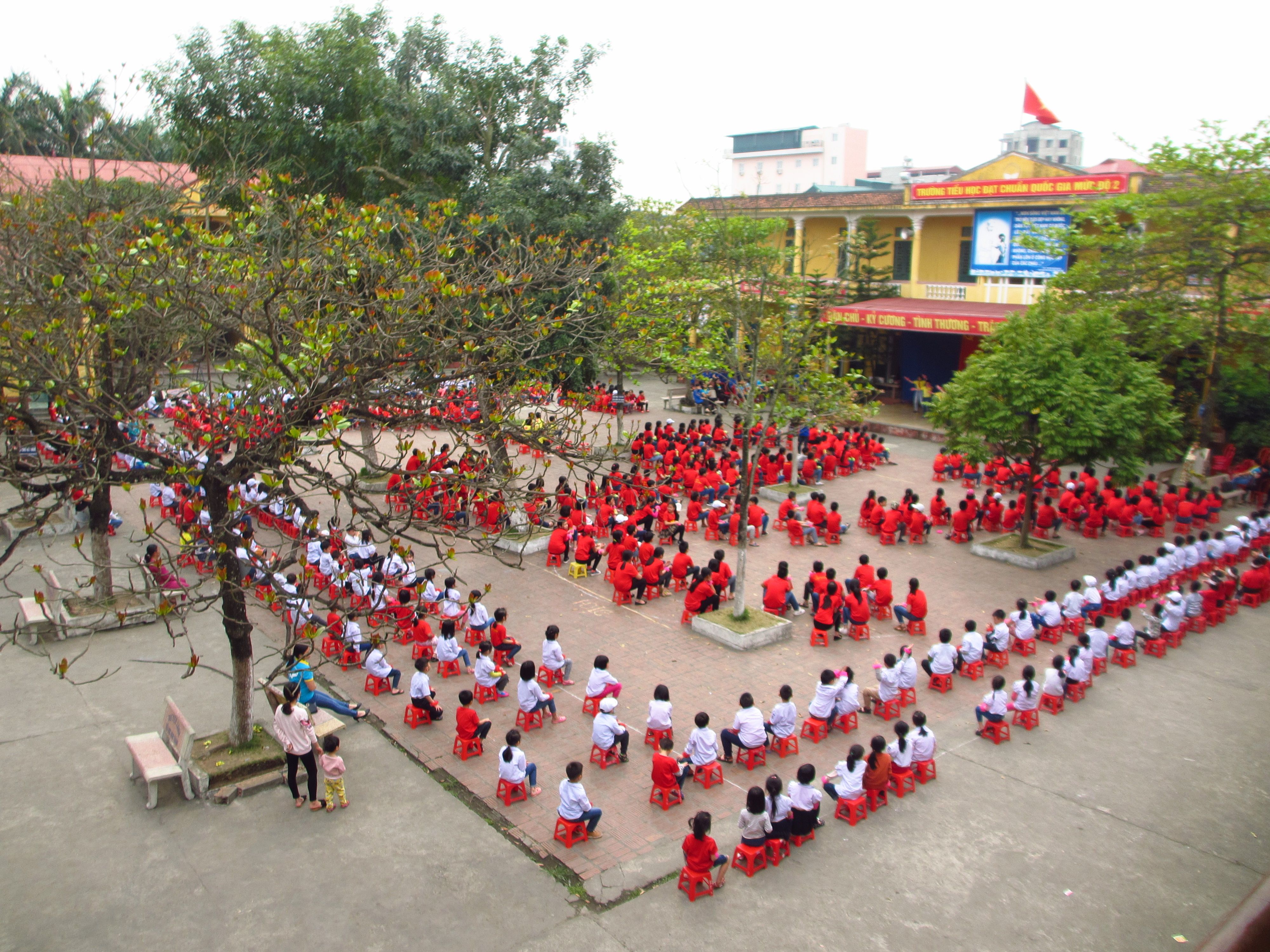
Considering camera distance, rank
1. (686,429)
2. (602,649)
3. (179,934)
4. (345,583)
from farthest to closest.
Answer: (686,429) < (602,649) < (345,583) < (179,934)

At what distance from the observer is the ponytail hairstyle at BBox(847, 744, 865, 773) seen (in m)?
7.62

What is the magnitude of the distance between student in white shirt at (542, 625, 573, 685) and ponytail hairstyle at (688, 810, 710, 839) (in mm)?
3599

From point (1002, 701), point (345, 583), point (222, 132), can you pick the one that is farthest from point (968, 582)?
point (222, 132)

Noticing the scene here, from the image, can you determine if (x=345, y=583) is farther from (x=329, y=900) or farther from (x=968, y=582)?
(x=968, y=582)

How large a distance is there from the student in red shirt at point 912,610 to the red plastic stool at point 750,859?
17.5 feet

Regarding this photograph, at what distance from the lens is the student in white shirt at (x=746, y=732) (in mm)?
8414

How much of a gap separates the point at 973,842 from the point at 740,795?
1.95 m

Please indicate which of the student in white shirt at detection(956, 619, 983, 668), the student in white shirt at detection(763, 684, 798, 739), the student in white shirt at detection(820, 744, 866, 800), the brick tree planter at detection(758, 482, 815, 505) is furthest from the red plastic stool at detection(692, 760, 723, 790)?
the brick tree planter at detection(758, 482, 815, 505)

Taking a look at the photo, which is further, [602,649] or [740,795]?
[602,649]

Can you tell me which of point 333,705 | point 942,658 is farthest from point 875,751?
point 333,705

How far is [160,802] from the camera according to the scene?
7.88m

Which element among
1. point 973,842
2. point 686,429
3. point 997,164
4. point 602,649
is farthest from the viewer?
point 997,164

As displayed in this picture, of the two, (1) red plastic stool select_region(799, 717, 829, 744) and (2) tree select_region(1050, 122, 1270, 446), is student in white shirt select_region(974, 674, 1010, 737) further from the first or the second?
(2) tree select_region(1050, 122, 1270, 446)

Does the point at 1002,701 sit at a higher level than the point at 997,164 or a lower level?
lower
